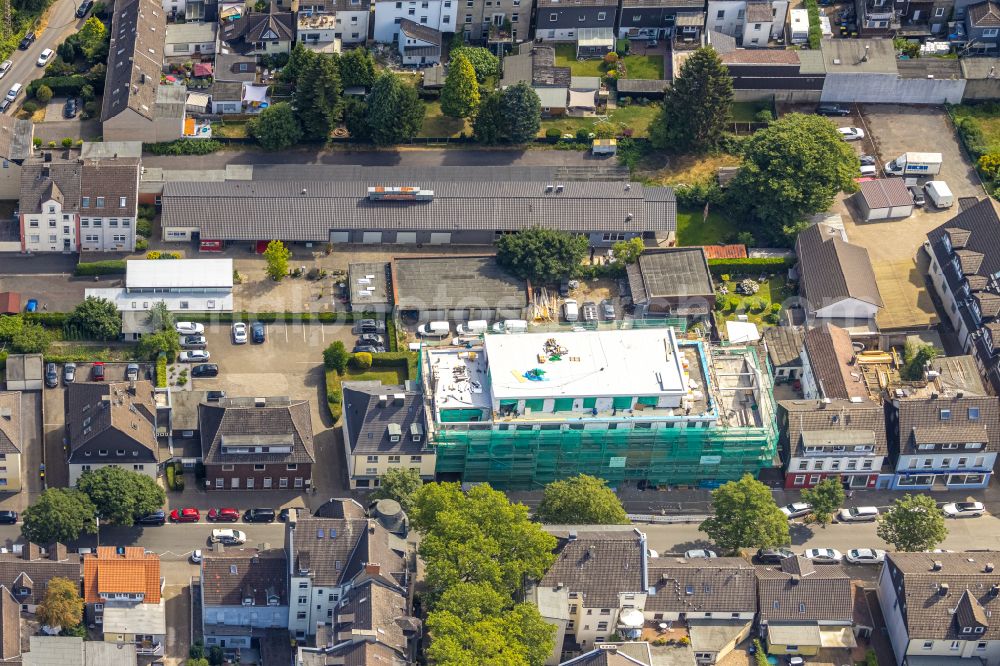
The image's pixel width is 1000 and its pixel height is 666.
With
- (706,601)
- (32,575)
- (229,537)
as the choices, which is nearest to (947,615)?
(706,601)

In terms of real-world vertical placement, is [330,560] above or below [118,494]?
below

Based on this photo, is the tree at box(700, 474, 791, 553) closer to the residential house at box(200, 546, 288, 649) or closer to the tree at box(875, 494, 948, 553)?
the tree at box(875, 494, 948, 553)

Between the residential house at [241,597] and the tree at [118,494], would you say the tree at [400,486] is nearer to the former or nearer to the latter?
the residential house at [241,597]

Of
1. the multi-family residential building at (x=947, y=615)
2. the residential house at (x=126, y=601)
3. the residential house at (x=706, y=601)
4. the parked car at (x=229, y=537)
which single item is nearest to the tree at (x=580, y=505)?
the residential house at (x=706, y=601)

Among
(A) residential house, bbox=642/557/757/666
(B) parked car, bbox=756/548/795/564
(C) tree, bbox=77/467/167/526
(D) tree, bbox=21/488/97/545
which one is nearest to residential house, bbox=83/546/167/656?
(D) tree, bbox=21/488/97/545

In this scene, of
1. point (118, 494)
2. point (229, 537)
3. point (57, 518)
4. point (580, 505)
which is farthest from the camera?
point (229, 537)

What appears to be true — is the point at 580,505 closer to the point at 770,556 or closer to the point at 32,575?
the point at 770,556
